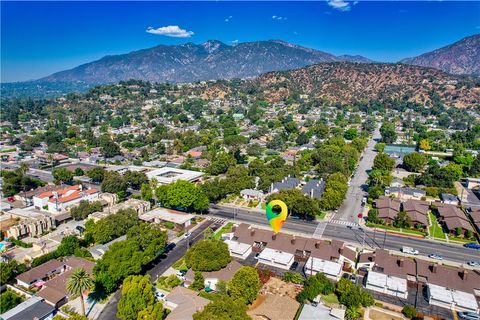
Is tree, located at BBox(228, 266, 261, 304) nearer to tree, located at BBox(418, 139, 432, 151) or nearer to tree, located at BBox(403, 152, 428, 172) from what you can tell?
tree, located at BBox(403, 152, 428, 172)

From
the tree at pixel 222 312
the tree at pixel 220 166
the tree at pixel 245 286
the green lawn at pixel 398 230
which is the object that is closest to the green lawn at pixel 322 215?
the green lawn at pixel 398 230

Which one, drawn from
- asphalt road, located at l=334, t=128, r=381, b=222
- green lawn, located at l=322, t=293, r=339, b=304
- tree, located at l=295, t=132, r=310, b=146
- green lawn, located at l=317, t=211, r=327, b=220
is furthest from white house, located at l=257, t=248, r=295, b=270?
tree, located at l=295, t=132, r=310, b=146

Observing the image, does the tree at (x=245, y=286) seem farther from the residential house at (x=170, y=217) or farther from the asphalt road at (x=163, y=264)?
the residential house at (x=170, y=217)

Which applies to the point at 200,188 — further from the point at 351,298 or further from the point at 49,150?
the point at 49,150

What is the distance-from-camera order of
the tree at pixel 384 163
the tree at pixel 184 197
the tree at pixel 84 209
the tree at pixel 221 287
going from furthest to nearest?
the tree at pixel 384 163 < the tree at pixel 184 197 < the tree at pixel 84 209 < the tree at pixel 221 287

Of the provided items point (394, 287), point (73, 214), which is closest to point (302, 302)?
point (394, 287)

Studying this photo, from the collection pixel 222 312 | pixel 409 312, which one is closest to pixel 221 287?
pixel 222 312
